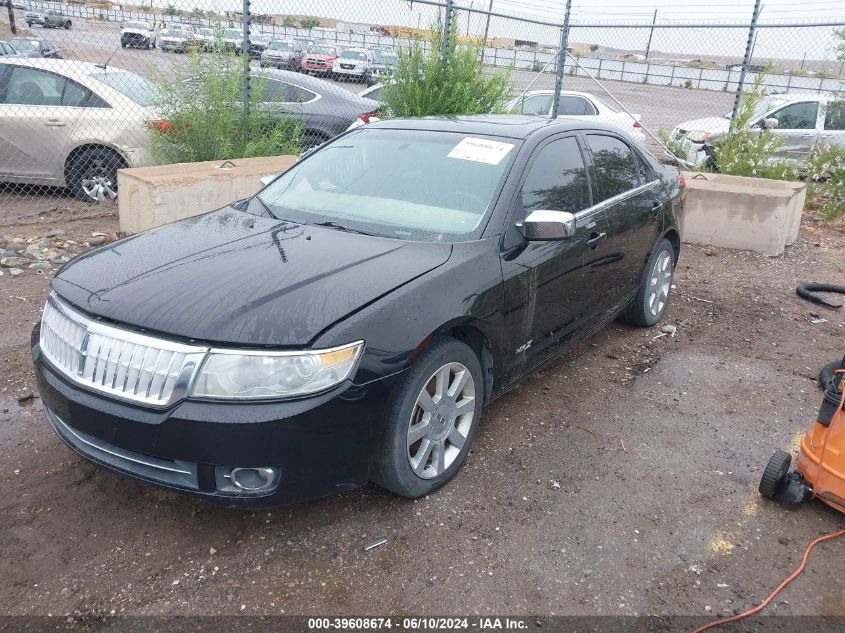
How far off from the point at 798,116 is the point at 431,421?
12106 millimetres

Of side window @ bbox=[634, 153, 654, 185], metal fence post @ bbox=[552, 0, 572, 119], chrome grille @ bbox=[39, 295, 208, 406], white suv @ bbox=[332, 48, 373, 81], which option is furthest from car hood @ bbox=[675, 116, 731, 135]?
chrome grille @ bbox=[39, 295, 208, 406]

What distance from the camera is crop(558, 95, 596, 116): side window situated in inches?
498

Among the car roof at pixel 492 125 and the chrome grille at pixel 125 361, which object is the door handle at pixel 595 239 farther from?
the chrome grille at pixel 125 361

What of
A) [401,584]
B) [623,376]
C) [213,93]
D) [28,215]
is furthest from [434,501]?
[28,215]

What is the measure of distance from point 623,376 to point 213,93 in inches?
204

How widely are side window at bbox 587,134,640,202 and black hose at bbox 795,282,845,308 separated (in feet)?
8.39

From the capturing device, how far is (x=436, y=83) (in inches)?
349

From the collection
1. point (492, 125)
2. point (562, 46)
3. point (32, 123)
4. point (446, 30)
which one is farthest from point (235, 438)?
point (562, 46)

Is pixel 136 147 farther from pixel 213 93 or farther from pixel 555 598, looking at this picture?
pixel 555 598

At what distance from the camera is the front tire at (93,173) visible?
7871 mm

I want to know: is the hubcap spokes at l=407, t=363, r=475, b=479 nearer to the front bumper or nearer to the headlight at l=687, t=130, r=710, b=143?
the front bumper

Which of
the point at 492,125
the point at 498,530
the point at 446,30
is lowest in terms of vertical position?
the point at 498,530

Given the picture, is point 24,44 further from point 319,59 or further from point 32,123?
point 32,123

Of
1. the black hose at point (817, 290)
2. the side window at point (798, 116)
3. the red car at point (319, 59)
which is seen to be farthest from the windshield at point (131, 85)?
the side window at point (798, 116)
